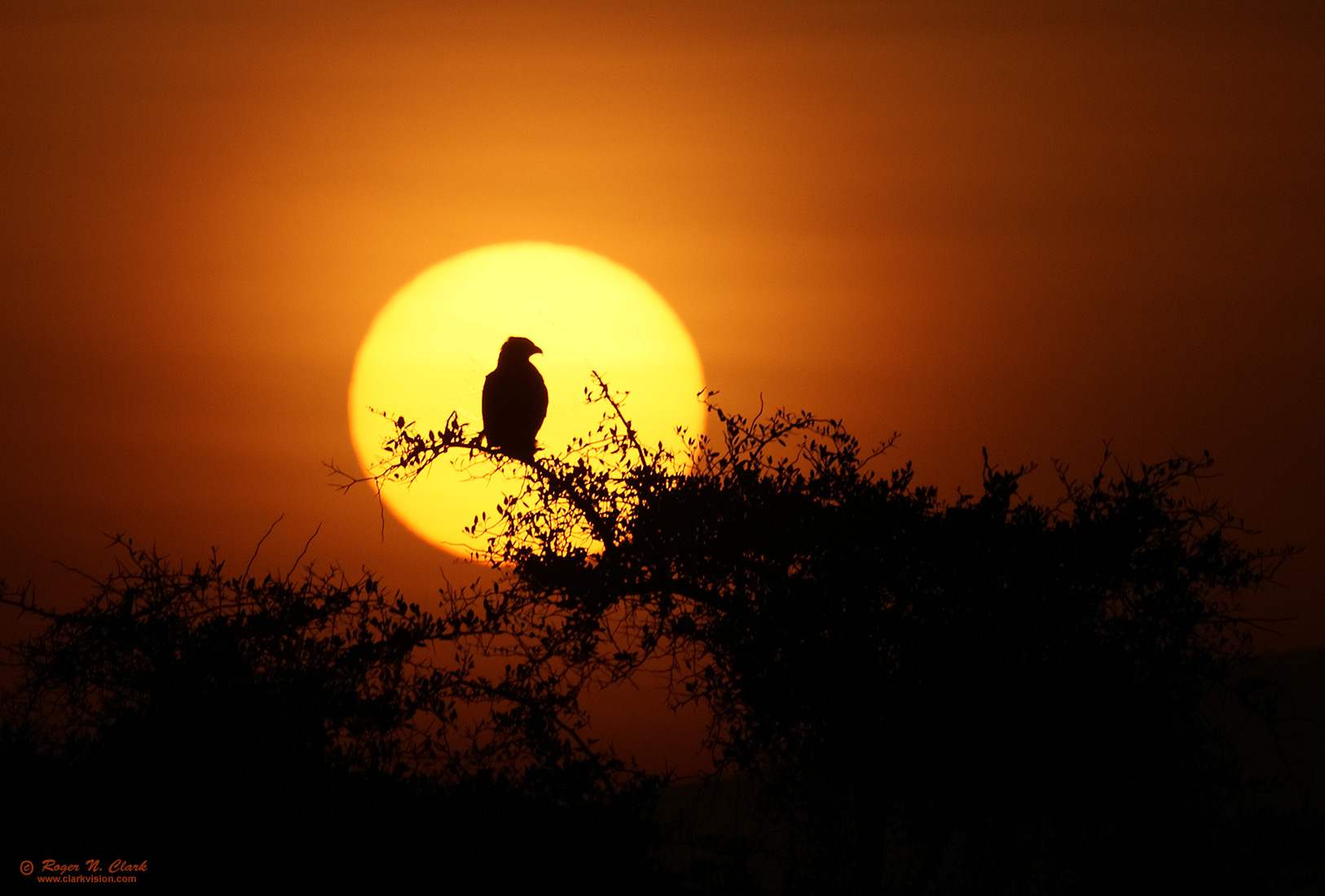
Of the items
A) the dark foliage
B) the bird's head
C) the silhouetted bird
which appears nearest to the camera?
the dark foliage

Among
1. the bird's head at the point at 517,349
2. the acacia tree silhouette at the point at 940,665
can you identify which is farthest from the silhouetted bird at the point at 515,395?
the acacia tree silhouette at the point at 940,665

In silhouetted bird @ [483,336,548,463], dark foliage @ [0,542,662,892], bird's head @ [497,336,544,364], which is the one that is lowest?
dark foliage @ [0,542,662,892]

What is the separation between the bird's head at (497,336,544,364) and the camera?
9.62 m

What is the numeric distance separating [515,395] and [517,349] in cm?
57

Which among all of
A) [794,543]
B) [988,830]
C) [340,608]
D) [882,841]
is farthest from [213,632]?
[988,830]

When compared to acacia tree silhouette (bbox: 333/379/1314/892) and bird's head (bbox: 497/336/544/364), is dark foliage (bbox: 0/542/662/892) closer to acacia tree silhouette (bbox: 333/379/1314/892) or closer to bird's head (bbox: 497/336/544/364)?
acacia tree silhouette (bbox: 333/379/1314/892)

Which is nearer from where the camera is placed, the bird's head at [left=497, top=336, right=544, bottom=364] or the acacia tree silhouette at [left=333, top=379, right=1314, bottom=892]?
the acacia tree silhouette at [left=333, top=379, right=1314, bottom=892]

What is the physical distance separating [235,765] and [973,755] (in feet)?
12.1

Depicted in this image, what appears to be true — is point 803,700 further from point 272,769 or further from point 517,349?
point 517,349

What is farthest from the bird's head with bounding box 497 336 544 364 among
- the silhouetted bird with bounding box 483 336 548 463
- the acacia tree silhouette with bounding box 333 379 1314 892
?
the acacia tree silhouette with bounding box 333 379 1314 892

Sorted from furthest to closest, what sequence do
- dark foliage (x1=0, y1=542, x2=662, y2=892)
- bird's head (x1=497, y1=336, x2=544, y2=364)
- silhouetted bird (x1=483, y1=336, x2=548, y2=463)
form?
bird's head (x1=497, y1=336, x2=544, y2=364), silhouetted bird (x1=483, y1=336, x2=548, y2=463), dark foliage (x1=0, y1=542, x2=662, y2=892)

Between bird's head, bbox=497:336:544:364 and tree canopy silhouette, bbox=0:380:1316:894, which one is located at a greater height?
bird's head, bbox=497:336:544:364

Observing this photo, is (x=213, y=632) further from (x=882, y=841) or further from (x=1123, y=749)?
(x=1123, y=749)

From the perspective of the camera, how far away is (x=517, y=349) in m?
9.65
